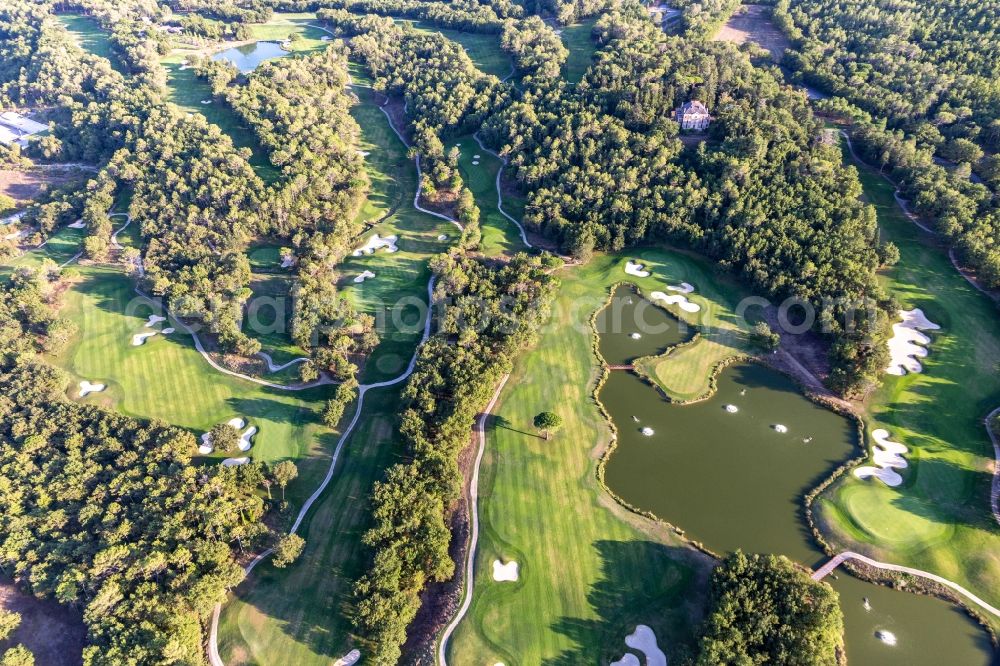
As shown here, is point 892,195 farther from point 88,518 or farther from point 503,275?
point 88,518

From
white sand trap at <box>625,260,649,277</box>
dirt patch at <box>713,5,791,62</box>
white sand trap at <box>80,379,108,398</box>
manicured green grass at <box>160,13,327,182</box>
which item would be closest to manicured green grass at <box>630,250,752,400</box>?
white sand trap at <box>625,260,649,277</box>

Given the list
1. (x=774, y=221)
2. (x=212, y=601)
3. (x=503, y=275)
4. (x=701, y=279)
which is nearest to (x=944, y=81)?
(x=774, y=221)

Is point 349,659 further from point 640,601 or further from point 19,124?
point 19,124

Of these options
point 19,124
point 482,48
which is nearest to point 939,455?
point 482,48

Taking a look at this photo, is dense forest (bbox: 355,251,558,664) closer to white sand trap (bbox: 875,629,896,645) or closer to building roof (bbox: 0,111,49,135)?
white sand trap (bbox: 875,629,896,645)

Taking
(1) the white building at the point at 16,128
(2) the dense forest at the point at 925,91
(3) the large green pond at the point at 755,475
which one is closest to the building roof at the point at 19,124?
(1) the white building at the point at 16,128

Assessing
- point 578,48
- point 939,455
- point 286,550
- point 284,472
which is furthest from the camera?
point 578,48
